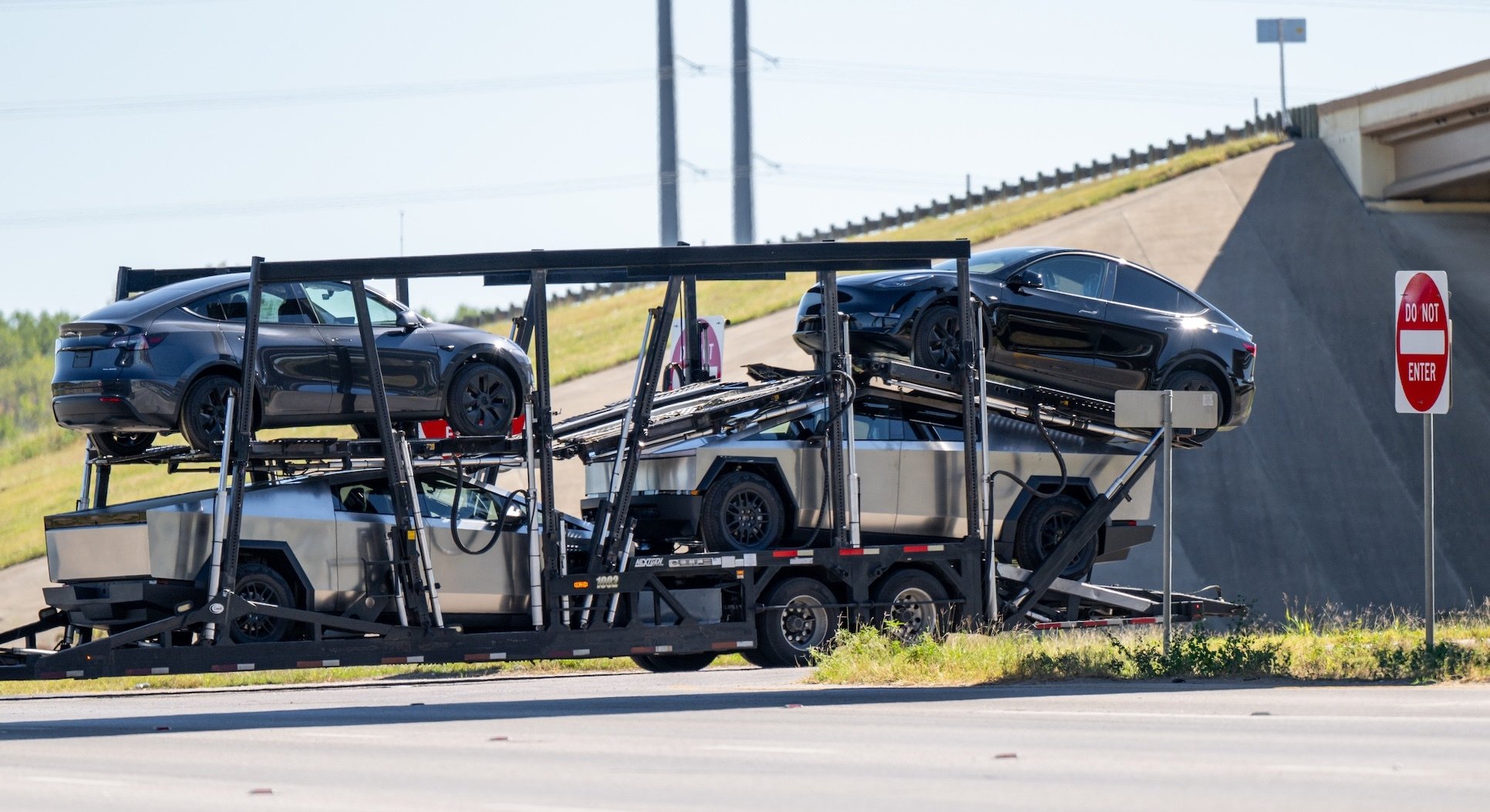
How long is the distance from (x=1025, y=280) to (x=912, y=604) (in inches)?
131

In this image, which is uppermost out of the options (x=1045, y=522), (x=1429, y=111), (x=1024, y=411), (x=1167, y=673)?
(x=1429, y=111)

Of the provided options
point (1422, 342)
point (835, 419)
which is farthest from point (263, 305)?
point (1422, 342)

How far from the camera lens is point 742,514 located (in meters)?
15.1

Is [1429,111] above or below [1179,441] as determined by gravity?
above

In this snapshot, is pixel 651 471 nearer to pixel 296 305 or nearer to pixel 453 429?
pixel 453 429

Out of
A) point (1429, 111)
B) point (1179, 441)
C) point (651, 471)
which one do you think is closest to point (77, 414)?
point (651, 471)

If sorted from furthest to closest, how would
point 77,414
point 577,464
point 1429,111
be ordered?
point 1429,111 < point 577,464 < point 77,414

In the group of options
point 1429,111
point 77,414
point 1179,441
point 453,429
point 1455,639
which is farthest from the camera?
point 1429,111

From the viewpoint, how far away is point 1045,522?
16.5 m

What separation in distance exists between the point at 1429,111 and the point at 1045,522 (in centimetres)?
2910

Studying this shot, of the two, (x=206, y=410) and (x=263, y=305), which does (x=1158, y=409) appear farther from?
(x=206, y=410)

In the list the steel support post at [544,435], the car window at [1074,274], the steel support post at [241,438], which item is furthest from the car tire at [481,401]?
the car window at [1074,274]

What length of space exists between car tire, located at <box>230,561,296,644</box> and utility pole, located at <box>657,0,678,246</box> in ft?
178

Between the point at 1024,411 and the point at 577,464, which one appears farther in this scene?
the point at 577,464
